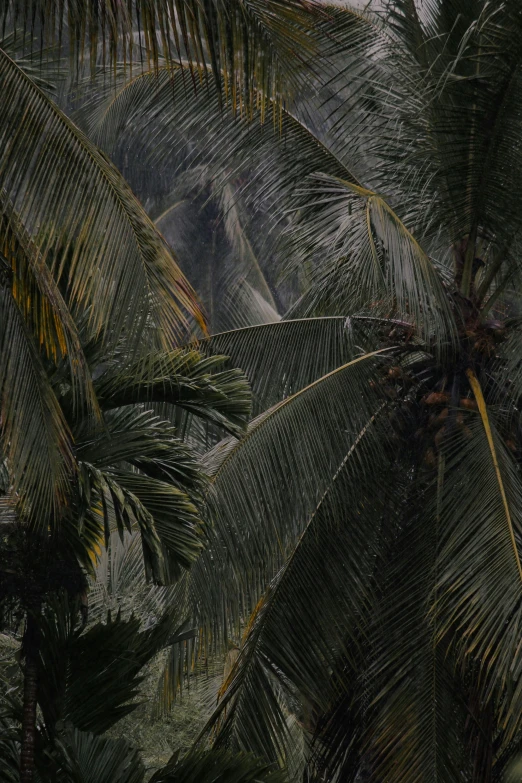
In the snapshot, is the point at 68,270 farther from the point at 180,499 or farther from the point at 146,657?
the point at 146,657

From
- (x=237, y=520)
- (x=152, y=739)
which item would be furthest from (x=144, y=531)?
(x=152, y=739)

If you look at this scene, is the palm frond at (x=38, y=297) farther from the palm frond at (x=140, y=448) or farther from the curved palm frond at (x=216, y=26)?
the curved palm frond at (x=216, y=26)

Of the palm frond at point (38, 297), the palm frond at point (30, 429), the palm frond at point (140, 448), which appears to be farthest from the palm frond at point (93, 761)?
the palm frond at point (38, 297)

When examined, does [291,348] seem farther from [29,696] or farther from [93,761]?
[93,761]

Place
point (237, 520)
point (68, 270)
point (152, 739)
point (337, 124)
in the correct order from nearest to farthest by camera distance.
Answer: point (68, 270)
point (237, 520)
point (337, 124)
point (152, 739)

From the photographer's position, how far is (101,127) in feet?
26.2

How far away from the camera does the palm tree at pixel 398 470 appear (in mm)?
6176

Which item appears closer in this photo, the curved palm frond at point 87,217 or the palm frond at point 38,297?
the curved palm frond at point 87,217

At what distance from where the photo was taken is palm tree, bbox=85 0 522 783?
20.3 ft

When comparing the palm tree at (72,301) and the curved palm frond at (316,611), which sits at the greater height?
the palm tree at (72,301)

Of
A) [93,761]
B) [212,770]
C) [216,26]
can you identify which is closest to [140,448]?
[93,761]

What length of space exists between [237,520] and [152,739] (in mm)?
7693

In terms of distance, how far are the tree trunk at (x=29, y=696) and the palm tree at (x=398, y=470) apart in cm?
201

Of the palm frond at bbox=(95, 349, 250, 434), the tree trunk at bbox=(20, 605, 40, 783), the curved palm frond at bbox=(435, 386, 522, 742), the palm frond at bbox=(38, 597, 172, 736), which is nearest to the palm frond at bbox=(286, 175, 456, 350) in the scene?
the curved palm frond at bbox=(435, 386, 522, 742)
